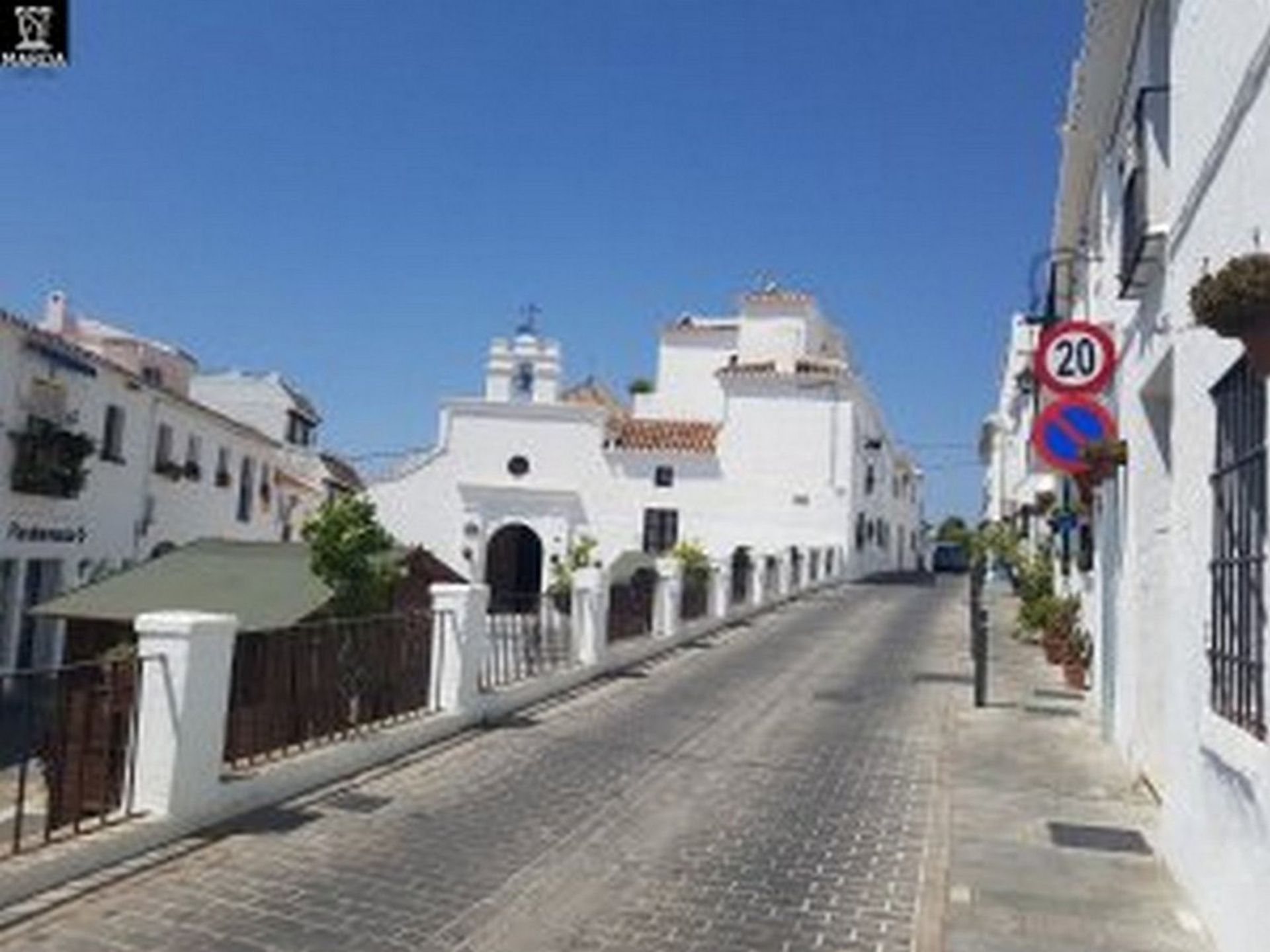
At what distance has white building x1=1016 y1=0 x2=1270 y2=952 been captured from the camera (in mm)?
6816

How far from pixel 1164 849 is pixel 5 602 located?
19.8 m

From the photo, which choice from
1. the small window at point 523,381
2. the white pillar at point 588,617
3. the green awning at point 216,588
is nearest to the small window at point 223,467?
the small window at point 523,381

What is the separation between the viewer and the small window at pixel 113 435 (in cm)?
2678

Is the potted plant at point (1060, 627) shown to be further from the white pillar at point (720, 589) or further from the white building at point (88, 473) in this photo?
the white building at point (88, 473)

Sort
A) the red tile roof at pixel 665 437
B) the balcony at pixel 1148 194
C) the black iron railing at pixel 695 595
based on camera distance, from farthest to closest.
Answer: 1. the red tile roof at pixel 665 437
2. the black iron railing at pixel 695 595
3. the balcony at pixel 1148 194

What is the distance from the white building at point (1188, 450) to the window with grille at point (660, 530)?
32741 millimetres

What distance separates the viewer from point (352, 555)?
15023 mm

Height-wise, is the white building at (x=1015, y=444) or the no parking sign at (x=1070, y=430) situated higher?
the white building at (x=1015, y=444)

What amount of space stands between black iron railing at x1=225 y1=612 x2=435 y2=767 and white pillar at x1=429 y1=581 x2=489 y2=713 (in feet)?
0.48

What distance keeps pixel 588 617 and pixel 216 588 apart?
16.6 feet

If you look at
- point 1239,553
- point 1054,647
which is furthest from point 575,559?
point 1239,553

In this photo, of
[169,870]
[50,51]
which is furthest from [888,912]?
[50,51]

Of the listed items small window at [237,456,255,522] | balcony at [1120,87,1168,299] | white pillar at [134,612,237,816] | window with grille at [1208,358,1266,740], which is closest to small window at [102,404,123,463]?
small window at [237,456,255,522]

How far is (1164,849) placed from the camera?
950 cm
